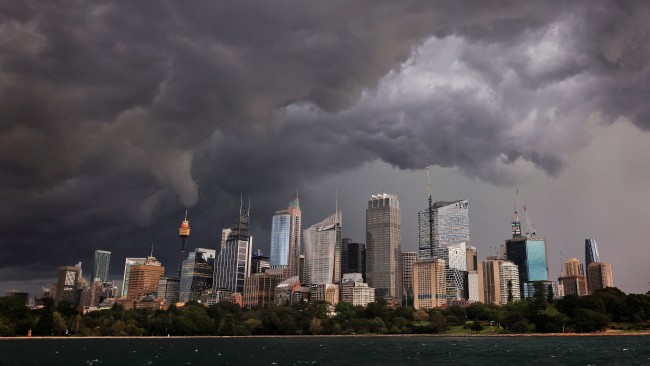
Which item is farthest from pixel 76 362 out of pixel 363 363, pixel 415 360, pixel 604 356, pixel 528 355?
pixel 604 356

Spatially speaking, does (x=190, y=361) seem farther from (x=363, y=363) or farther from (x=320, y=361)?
(x=363, y=363)

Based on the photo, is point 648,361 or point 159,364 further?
point 159,364

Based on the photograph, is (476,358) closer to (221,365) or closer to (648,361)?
(648,361)

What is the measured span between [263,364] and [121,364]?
115 feet

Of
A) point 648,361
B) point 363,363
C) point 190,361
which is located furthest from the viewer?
point 190,361

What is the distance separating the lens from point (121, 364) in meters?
139

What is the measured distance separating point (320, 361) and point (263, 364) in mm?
15385

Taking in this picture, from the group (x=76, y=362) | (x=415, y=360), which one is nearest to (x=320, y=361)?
(x=415, y=360)

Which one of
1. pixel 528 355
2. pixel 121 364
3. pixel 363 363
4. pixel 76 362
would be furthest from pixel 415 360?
pixel 76 362

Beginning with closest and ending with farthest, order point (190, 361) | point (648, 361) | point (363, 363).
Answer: point (648, 361) → point (363, 363) → point (190, 361)

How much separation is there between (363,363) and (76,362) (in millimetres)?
69600

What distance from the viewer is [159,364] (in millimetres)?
138875

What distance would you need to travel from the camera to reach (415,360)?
145 metres

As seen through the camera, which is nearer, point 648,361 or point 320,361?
point 648,361
